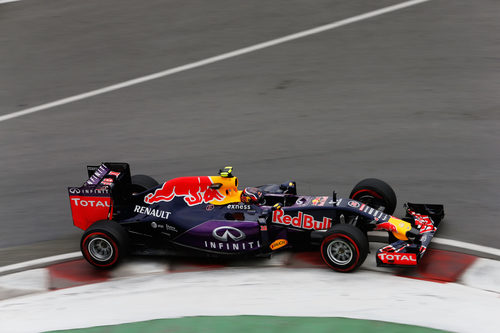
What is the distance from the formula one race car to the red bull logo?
0.6 inches

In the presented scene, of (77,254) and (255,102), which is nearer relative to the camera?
(77,254)

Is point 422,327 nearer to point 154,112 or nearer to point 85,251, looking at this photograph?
point 85,251

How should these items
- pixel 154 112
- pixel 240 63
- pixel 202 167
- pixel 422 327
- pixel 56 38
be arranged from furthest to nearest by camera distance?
pixel 56 38
pixel 240 63
pixel 154 112
pixel 202 167
pixel 422 327

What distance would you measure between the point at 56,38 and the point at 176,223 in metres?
10.9

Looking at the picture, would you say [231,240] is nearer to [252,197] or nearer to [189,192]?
[252,197]

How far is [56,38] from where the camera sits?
18.7 meters

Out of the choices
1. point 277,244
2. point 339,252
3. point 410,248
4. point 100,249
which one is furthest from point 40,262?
point 410,248

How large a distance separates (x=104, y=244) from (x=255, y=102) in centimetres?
647

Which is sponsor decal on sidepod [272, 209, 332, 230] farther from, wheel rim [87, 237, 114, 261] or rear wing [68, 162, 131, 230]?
rear wing [68, 162, 131, 230]

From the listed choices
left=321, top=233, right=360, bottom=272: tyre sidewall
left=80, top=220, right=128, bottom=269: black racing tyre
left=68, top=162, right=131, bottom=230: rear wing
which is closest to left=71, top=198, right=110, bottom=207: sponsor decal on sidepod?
left=68, top=162, right=131, bottom=230: rear wing

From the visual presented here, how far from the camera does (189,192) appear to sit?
391 inches

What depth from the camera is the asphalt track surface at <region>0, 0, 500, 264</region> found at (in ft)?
39.8

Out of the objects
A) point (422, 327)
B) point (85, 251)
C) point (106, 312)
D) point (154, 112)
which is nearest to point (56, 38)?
point (154, 112)

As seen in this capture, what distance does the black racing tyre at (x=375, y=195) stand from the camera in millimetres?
10172
